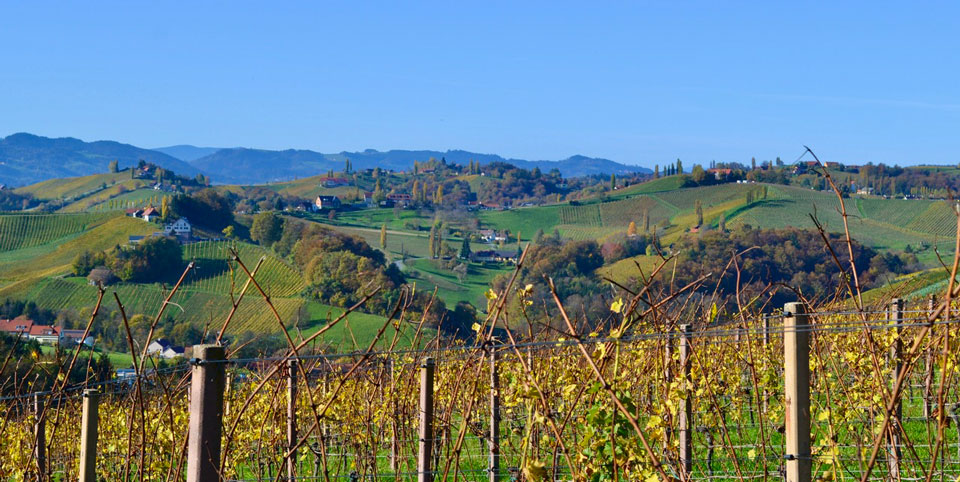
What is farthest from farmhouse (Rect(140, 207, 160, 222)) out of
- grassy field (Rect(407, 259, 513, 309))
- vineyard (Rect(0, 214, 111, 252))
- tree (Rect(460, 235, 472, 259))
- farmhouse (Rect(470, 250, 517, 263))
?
farmhouse (Rect(470, 250, 517, 263))

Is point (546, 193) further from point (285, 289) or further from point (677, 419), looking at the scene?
point (677, 419)

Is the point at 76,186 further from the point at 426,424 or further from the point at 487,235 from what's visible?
the point at 426,424

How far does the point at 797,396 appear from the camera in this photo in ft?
7.82

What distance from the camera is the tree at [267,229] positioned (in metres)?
78.6

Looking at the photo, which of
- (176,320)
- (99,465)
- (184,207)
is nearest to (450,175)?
(184,207)

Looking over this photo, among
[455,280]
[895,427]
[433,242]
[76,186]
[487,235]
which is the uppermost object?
[76,186]

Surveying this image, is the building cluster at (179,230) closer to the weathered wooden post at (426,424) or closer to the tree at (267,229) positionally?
the tree at (267,229)

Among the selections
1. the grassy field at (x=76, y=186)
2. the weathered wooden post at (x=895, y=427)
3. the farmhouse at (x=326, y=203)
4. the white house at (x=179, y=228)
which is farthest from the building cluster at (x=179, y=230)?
the weathered wooden post at (x=895, y=427)

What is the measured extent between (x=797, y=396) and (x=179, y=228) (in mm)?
84187

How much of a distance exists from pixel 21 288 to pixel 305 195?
73958mm

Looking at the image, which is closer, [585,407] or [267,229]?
[585,407]

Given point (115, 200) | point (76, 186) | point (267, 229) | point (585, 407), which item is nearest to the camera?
point (585, 407)

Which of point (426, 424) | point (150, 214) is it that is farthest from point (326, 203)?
point (426, 424)

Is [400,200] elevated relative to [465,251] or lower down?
elevated
